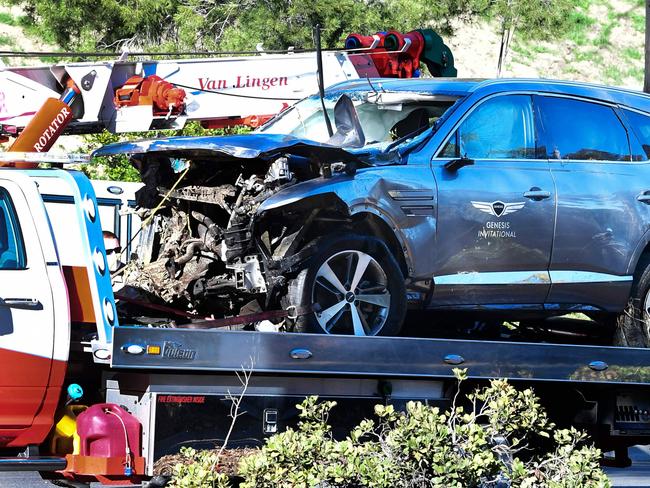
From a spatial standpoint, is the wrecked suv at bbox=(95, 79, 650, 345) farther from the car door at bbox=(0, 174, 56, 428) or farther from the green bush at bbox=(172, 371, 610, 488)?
the green bush at bbox=(172, 371, 610, 488)

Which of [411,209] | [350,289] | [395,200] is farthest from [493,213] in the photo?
[350,289]

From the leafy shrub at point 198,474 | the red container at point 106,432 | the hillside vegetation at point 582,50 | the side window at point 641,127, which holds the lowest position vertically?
the leafy shrub at point 198,474

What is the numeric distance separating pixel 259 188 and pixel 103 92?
3548 mm

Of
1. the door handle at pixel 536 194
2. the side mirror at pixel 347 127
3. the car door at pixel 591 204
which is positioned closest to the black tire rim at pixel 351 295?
the side mirror at pixel 347 127

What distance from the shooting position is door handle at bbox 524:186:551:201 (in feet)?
24.5

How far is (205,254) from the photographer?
6.87 meters

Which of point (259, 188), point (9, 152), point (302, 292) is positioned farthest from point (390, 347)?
point (9, 152)

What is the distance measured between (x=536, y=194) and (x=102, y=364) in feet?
9.99

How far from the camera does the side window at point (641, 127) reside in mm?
8219

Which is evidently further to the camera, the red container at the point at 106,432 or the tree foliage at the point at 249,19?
the tree foliage at the point at 249,19

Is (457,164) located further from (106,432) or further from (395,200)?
(106,432)

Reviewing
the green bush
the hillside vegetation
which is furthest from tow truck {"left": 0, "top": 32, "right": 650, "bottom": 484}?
the hillside vegetation

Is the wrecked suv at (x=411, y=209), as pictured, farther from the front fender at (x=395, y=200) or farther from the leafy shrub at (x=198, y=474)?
the leafy shrub at (x=198, y=474)

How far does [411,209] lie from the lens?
711 centimetres
